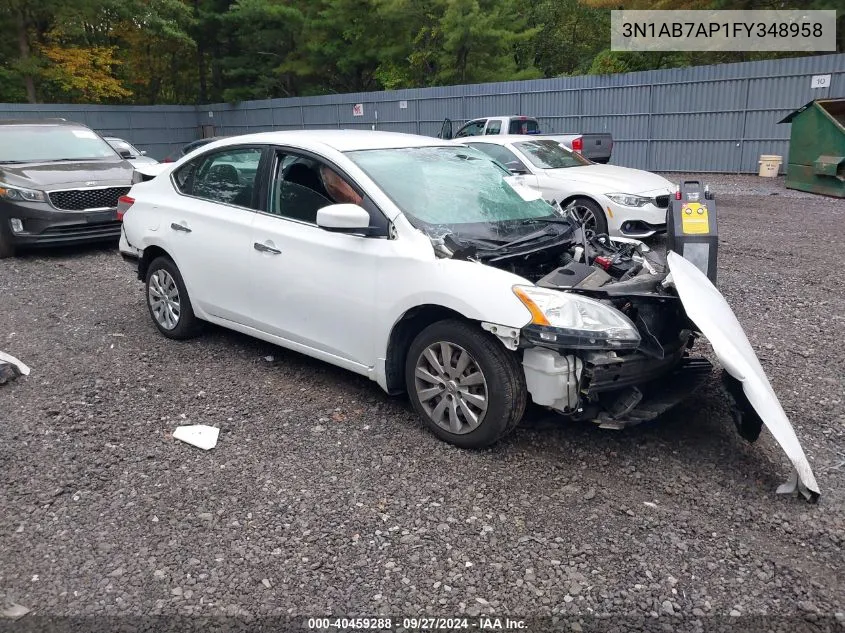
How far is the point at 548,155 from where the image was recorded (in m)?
10.4

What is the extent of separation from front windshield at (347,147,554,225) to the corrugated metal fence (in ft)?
51.1

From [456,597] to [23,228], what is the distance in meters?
8.53

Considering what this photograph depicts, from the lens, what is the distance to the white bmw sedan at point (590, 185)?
903 centimetres

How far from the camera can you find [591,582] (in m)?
2.96

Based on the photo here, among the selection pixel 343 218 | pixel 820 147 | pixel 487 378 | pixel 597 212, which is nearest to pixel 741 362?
pixel 487 378

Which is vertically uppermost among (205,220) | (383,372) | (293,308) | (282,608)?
(205,220)

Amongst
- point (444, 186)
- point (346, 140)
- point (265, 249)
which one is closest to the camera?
point (444, 186)

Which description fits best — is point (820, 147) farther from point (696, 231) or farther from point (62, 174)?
point (62, 174)

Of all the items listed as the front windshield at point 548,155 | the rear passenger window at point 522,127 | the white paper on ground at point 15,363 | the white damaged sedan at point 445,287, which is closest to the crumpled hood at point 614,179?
the front windshield at point 548,155

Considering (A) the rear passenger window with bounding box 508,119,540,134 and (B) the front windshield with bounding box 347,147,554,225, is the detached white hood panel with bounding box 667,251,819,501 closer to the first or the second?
(B) the front windshield with bounding box 347,147,554,225

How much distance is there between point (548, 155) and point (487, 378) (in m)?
7.28

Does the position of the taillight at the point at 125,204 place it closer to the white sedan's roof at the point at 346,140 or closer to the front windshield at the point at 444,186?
the white sedan's roof at the point at 346,140

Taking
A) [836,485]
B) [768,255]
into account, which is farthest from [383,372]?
[768,255]

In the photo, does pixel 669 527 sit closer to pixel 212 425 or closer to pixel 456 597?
pixel 456 597
